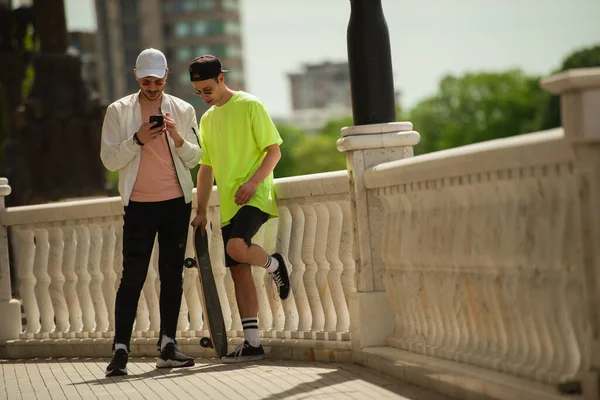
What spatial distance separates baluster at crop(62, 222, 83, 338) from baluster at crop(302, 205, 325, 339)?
268 centimetres

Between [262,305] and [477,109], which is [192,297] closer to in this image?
[262,305]

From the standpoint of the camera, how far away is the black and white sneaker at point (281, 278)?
29.2ft

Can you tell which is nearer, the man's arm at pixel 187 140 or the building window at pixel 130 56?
the man's arm at pixel 187 140

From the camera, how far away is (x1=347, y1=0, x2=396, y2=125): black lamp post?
27.8ft

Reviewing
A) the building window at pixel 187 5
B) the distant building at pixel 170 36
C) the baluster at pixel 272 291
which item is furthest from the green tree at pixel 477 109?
the baluster at pixel 272 291

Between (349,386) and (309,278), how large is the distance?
154 cm

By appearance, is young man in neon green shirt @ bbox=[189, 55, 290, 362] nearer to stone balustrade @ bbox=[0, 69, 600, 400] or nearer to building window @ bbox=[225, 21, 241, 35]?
stone balustrade @ bbox=[0, 69, 600, 400]

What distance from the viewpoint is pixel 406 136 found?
823 centimetres

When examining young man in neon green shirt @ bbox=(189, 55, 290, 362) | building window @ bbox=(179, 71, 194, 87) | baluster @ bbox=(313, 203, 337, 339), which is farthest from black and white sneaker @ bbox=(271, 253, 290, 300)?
building window @ bbox=(179, 71, 194, 87)

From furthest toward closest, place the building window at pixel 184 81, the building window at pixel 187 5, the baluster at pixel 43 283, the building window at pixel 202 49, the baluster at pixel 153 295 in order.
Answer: the building window at pixel 202 49 < the building window at pixel 187 5 < the building window at pixel 184 81 < the baluster at pixel 43 283 < the baluster at pixel 153 295

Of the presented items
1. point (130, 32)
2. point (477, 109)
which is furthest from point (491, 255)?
point (130, 32)

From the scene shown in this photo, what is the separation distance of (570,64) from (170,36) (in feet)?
277

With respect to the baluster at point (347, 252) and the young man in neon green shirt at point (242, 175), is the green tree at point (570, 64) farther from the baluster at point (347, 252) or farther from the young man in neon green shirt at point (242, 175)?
the baluster at point (347, 252)

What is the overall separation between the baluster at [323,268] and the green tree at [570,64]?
72.0m
